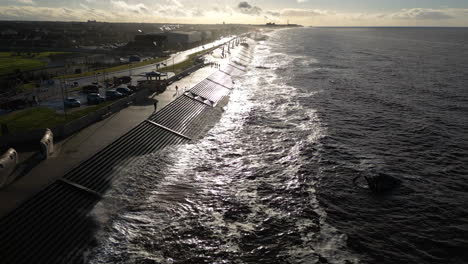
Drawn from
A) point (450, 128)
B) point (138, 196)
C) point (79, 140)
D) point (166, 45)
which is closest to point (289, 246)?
point (138, 196)

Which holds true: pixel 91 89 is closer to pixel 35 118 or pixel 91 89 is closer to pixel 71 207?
pixel 35 118

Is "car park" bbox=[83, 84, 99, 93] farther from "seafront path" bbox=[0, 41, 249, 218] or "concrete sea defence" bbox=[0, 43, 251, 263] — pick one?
"concrete sea defence" bbox=[0, 43, 251, 263]

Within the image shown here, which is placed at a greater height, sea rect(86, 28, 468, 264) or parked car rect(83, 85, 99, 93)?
parked car rect(83, 85, 99, 93)

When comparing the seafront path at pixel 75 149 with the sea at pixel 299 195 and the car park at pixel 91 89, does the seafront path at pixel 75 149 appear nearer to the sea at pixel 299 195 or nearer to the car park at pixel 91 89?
the sea at pixel 299 195

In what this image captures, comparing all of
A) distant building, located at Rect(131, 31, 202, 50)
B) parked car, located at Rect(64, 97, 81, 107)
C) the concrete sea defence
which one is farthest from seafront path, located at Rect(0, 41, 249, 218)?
distant building, located at Rect(131, 31, 202, 50)

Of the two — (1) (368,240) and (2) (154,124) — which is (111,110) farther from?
(1) (368,240)

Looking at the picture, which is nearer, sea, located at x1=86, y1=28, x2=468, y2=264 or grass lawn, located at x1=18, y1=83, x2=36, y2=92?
sea, located at x1=86, y1=28, x2=468, y2=264

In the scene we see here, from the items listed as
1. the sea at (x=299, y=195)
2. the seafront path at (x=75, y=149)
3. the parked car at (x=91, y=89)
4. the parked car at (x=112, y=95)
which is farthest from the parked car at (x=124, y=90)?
the sea at (x=299, y=195)
